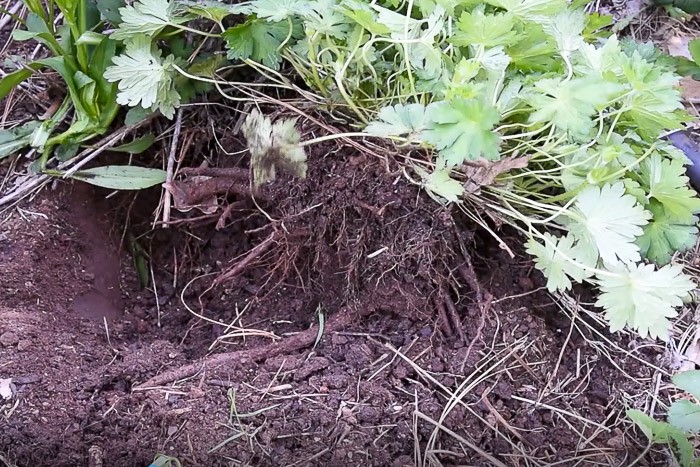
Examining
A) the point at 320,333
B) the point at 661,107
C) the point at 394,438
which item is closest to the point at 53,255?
the point at 320,333

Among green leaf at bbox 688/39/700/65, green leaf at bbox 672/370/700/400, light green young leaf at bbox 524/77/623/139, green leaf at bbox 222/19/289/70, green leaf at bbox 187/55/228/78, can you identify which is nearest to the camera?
light green young leaf at bbox 524/77/623/139

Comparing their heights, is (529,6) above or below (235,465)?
above

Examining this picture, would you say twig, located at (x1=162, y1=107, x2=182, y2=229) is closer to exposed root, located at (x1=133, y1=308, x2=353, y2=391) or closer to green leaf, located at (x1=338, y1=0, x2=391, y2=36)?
exposed root, located at (x1=133, y1=308, x2=353, y2=391)

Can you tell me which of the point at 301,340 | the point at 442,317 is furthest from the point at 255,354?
the point at 442,317

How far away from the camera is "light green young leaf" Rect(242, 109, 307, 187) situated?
1220 millimetres

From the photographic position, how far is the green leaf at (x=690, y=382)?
1056mm

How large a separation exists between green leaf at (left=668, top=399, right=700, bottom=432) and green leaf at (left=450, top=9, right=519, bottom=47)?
66cm

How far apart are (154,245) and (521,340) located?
2.75ft

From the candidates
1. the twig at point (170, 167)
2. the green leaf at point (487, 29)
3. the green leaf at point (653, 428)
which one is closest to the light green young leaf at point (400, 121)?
the green leaf at point (487, 29)

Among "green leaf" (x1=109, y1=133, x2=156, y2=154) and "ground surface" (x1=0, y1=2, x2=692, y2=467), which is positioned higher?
"green leaf" (x1=109, y1=133, x2=156, y2=154)

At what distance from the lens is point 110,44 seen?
1306 mm

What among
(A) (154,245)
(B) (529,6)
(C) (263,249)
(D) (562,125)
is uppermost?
(B) (529,6)

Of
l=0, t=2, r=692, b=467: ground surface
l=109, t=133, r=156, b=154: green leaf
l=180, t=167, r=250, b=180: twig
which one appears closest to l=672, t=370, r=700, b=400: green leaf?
l=0, t=2, r=692, b=467: ground surface

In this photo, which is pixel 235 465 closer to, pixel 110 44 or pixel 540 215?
pixel 540 215
